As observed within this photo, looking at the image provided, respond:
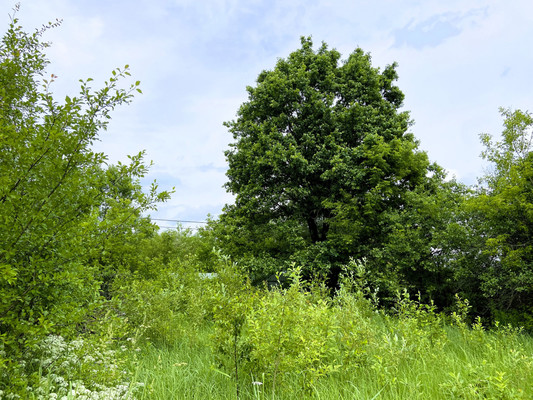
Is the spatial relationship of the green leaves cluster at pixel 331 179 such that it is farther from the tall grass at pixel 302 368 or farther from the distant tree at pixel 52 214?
the distant tree at pixel 52 214

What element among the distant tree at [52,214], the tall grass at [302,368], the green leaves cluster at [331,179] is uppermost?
the green leaves cluster at [331,179]

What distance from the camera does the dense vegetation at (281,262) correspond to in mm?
2965

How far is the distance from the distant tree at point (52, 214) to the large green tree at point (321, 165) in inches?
357

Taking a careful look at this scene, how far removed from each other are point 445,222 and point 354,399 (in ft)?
32.0

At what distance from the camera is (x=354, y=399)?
2844 millimetres

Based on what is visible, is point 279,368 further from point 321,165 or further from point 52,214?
point 321,165

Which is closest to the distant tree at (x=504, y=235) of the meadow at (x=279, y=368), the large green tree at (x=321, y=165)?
the large green tree at (x=321, y=165)

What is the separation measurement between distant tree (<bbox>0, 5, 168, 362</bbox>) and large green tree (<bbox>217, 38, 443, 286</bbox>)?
9.08 m

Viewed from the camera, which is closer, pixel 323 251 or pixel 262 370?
pixel 262 370

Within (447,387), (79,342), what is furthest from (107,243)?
(447,387)

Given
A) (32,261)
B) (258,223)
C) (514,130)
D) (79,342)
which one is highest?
(514,130)

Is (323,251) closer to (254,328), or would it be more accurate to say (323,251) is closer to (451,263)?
(451,263)

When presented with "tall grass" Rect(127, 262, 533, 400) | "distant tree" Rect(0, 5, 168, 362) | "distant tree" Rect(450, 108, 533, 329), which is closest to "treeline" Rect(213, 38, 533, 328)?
"distant tree" Rect(450, 108, 533, 329)

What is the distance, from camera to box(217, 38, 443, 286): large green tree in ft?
40.9
